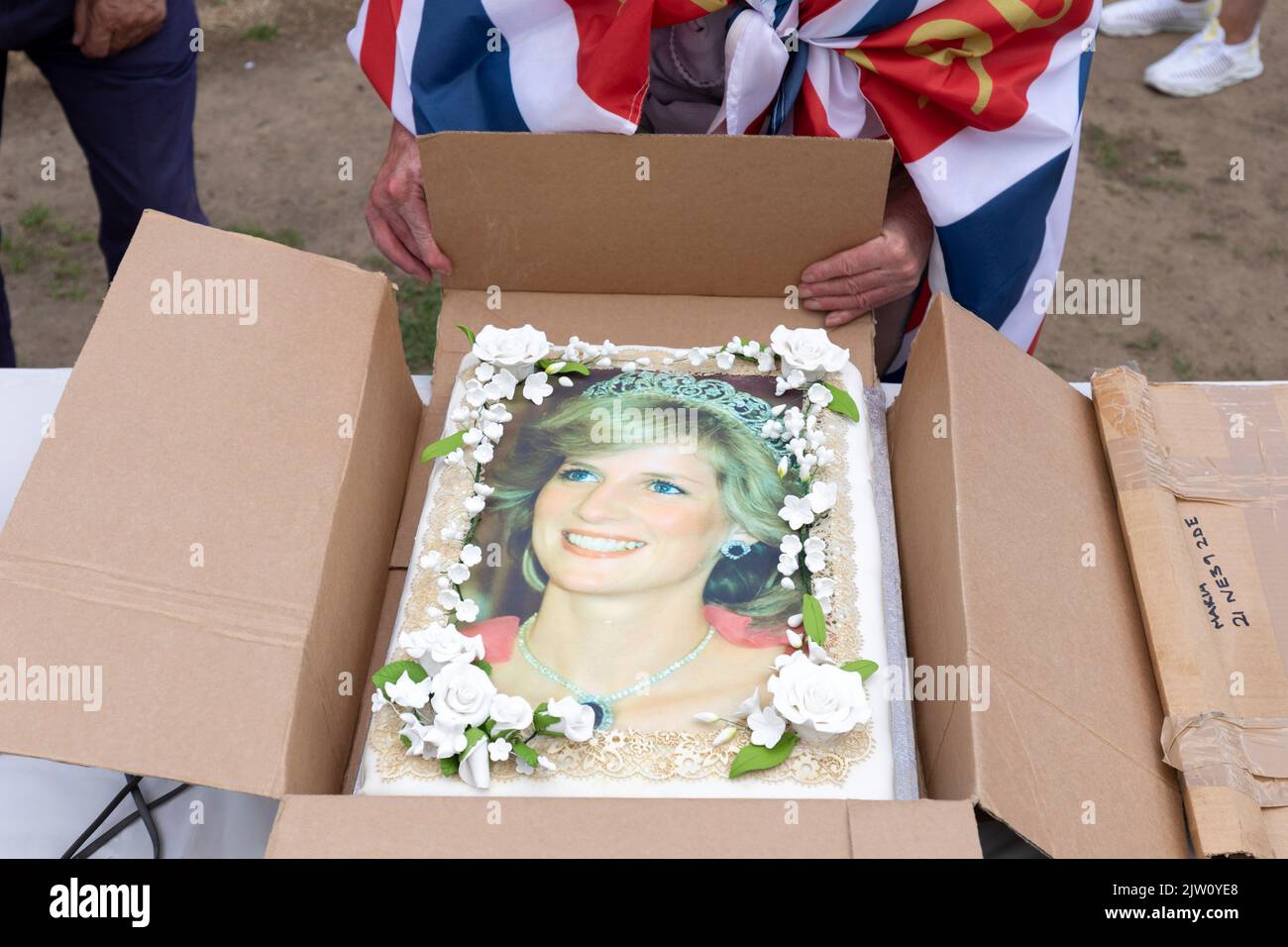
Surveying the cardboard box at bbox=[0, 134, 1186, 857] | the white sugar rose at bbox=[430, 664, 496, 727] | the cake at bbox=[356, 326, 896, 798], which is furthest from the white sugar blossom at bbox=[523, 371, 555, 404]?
the white sugar rose at bbox=[430, 664, 496, 727]

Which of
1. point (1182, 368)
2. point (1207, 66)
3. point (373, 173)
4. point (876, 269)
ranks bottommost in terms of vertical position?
point (876, 269)

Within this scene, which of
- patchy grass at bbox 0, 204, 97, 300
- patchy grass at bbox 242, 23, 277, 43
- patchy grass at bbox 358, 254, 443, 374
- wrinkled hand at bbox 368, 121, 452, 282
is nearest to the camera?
wrinkled hand at bbox 368, 121, 452, 282

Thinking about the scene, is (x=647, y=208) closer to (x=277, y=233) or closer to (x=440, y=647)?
(x=440, y=647)

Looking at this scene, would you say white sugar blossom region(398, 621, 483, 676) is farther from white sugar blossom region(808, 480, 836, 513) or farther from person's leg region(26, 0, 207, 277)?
person's leg region(26, 0, 207, 277)

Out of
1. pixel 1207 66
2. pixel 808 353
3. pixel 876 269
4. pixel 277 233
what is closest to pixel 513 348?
pixel 808 353

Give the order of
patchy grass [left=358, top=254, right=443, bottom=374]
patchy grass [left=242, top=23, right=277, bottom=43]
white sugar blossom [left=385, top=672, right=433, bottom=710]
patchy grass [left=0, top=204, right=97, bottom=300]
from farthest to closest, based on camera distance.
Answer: patchy grass [left=242, top=23, right=277, bottom=43]
patchy grass [left=0, top=204, right=97, bottom=300]
patchy grass [left=358, top=254, right=443, bottom=374]
white sugar blossom [left=385, top=672, right=433, bottom=710]

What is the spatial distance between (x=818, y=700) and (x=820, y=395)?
337mm

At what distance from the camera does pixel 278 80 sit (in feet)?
9.75

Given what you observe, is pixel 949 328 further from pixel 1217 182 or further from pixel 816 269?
pixel 1217 182

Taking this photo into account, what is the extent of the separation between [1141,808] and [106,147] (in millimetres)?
1719

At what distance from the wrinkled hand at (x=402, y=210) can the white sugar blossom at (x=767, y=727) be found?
0.61 m

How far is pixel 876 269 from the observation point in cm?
115

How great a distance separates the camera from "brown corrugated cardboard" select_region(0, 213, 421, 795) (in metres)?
0.77
